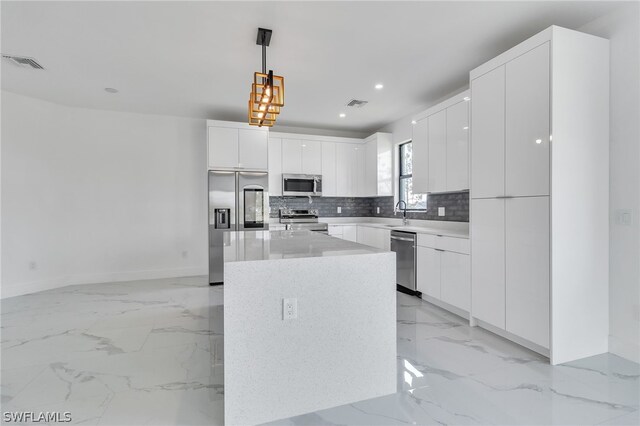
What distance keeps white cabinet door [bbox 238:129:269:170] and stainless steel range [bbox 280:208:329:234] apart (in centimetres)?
92

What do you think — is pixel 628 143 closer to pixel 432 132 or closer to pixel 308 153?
pixel 432 132

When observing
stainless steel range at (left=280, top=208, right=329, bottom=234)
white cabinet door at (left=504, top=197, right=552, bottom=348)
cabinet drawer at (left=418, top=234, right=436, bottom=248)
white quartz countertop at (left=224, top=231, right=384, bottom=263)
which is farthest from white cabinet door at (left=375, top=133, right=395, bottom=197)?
white quartz countertop at (left=224, top=231, right=384, bottom=263)

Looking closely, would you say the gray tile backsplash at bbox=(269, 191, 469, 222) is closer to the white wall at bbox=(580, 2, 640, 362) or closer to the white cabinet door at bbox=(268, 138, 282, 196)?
the white cabinet door at bbox=(268, 138, 282, 196)

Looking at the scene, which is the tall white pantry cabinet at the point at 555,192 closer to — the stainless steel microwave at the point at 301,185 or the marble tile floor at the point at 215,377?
the marble tile floor at the point at 215,377

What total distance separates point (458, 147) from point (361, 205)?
2.85 metres

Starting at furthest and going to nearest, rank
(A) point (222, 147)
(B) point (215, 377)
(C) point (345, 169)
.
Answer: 1. (C) point (345, 169)
2. (A) point (222, 147)
3. (B) point (215, 377)

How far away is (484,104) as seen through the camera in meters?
2.83

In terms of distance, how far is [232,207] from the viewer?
15.8 ft

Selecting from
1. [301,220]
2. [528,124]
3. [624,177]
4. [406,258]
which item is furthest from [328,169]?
[624,177]

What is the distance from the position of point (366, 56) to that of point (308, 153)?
8.33 ft

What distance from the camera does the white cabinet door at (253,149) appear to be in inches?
192

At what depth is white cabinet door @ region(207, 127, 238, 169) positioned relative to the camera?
4.74 m

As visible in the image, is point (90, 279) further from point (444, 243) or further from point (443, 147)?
point (443, 147)

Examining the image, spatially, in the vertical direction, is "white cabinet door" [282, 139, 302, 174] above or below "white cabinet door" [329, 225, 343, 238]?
above
